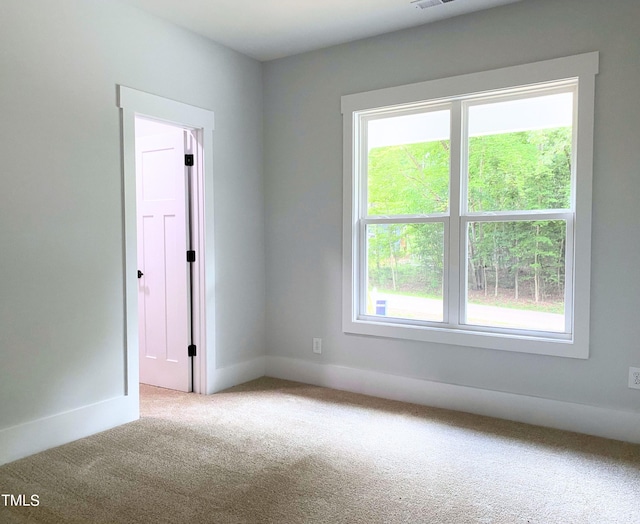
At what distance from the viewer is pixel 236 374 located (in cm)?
430

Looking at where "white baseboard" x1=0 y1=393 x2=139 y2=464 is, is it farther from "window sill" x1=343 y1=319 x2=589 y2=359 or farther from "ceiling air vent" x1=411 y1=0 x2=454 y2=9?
"ceiling air vent" x1=411 y1=0 x2=454 y2=9

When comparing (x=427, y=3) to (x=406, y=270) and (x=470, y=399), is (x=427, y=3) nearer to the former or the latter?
(x=406, y=270)

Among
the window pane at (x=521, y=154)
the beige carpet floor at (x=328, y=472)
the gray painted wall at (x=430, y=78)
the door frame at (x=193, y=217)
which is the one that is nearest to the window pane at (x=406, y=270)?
the gray painted wall at (x=430, y=78)

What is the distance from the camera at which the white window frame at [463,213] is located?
3160 mm

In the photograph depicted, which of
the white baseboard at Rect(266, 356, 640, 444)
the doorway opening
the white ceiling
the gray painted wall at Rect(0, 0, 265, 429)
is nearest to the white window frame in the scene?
the white baseboard at Rect(266, 356, 640, 444)

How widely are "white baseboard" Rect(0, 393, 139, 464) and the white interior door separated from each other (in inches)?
29.7

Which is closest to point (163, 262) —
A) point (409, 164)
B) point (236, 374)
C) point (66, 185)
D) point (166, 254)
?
point (166, 254)

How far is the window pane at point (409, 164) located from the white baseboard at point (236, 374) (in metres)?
1.67

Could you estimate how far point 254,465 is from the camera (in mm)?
2764

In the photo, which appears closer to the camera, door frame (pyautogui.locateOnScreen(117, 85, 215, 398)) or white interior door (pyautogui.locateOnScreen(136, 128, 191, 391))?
door frame (pyautogui.locateOnScreen(117, 85, 215, 398))

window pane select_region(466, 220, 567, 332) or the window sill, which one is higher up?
window pane select_region(466, 220, 567, 332)

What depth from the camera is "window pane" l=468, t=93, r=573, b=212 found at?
3.32 m

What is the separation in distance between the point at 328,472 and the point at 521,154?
2.38 metres

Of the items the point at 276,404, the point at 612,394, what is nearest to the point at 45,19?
the point at 276,404
